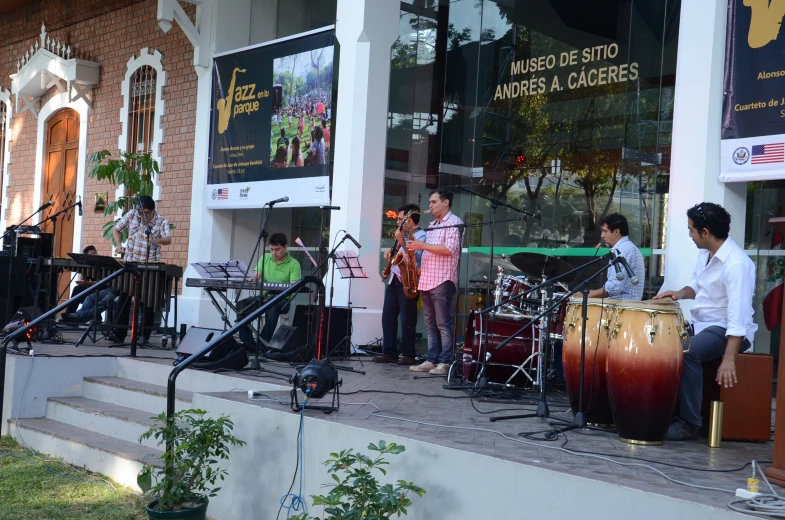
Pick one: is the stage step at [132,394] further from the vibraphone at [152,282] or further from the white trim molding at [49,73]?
the white trim molding at [49,73]

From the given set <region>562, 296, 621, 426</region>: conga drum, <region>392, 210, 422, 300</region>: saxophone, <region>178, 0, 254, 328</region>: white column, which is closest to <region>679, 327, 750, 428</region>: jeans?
<region>562, 296, 621, 426</region>: conga drum

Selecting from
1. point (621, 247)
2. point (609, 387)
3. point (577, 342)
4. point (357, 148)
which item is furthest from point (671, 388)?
point (357, 148)

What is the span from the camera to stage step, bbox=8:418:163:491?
6.33 metres

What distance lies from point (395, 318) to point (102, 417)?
10.1 feet

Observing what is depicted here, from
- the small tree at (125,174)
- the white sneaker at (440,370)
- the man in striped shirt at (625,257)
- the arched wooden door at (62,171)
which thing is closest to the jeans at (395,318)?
the white sneaker at (440,370)

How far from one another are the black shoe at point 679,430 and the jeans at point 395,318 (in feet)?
12.8

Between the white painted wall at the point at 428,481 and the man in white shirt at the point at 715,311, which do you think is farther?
the man in white shirt at the point at 715,311

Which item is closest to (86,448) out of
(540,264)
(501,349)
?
(501,349)

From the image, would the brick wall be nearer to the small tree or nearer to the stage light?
the small tree

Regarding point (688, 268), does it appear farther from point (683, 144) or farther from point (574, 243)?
point (574, 243)

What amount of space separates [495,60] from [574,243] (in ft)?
8.82

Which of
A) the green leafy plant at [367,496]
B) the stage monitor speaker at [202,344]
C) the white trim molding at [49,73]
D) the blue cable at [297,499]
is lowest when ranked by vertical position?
the blue cable at [297,499]

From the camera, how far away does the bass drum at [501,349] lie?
23.5 feet

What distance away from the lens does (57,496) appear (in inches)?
236
